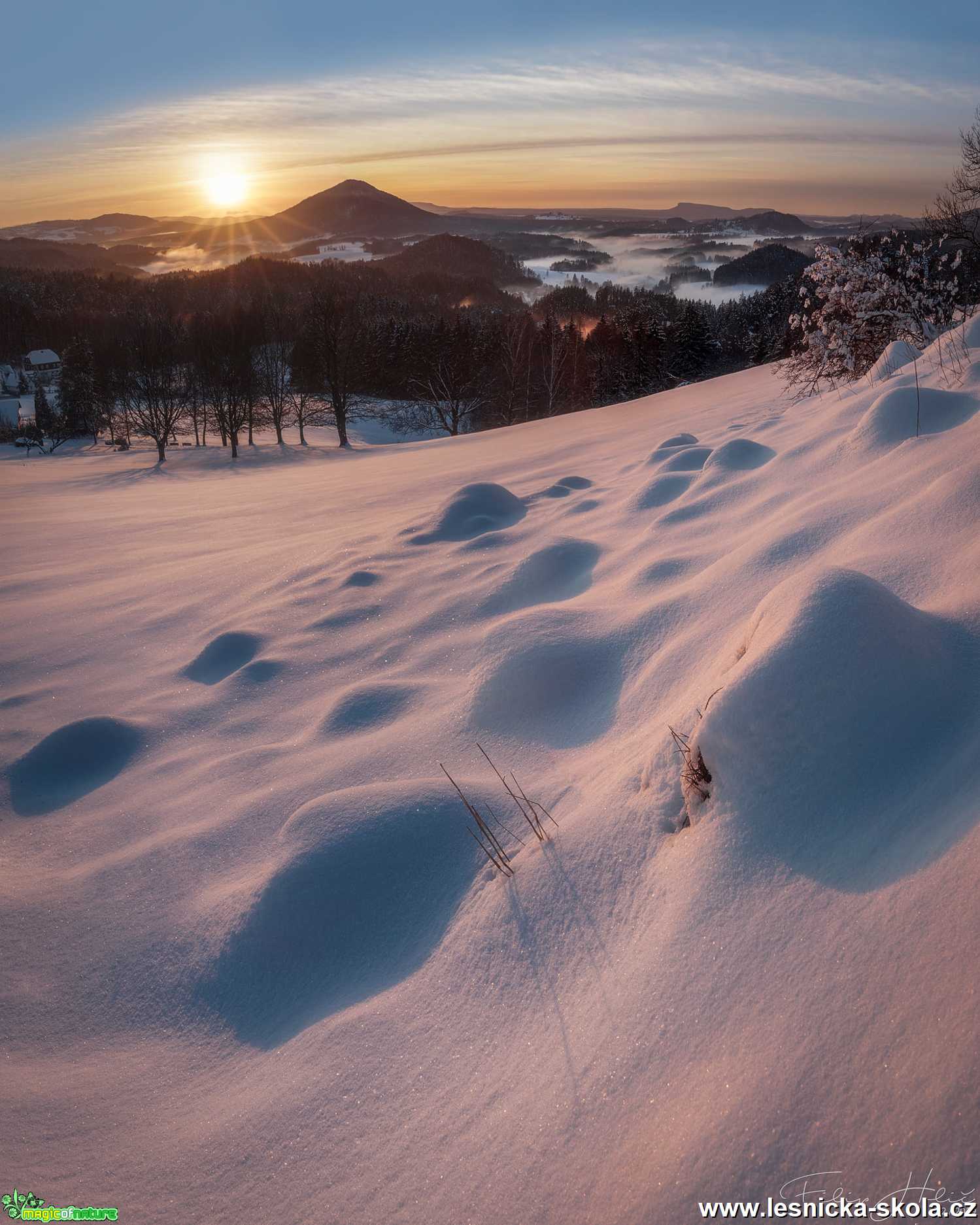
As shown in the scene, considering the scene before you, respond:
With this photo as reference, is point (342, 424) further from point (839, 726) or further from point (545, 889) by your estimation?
point (839, 726)

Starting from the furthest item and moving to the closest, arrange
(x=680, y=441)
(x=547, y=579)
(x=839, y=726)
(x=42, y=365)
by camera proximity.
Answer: (x=42, y=365), (x=680, y=441), (x=547, y=579), (x=839, y=726)

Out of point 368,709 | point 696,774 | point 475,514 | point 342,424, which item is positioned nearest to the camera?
point 696,774

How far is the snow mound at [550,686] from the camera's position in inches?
141

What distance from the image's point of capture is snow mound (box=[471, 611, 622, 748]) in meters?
3.58

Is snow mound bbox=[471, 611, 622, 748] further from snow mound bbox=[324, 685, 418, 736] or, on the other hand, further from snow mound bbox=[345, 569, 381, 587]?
snow mound bbox=[345, 569, 381, 587]

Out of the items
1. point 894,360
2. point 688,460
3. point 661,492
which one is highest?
point 894,360

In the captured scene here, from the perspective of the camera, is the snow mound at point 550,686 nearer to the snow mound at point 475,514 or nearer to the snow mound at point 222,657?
the snow mound at point 222,657

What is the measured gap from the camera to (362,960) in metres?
2.55

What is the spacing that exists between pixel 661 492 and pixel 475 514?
6.61 feet

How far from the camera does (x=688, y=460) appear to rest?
7496 millimetres

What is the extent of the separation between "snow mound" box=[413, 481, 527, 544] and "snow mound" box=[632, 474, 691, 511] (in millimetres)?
1450

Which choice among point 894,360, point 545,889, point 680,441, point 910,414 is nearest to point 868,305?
point 894,360

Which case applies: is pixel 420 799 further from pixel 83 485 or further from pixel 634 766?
pixel 83 485

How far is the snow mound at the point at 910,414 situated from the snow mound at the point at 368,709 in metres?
3.80
